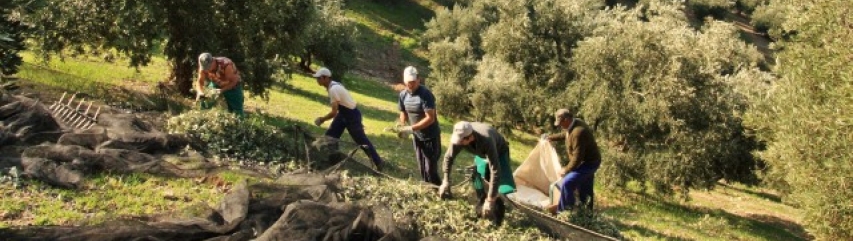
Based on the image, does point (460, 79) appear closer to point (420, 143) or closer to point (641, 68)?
point (641, 68)

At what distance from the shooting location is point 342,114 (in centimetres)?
1214

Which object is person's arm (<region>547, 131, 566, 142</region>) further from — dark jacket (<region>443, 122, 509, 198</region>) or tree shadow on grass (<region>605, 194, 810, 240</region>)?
tree shadow on grass (<region>605, 194, 810, 240</region>)

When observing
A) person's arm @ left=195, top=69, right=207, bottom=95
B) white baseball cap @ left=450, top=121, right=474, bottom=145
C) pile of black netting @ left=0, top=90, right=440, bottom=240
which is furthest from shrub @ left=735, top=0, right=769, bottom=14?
pile of black netting @ left=0, top=90, right=440, bottom=240

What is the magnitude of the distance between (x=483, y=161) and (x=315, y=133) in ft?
25.7

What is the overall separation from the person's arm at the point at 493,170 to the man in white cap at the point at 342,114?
135 inches

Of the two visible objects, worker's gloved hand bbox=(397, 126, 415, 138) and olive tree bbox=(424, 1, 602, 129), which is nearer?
worker's gloved hand bbox=(397, 126, 415, 138)

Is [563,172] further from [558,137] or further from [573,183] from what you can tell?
[558,137]

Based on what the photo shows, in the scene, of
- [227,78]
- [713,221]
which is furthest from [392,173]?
[713,221]

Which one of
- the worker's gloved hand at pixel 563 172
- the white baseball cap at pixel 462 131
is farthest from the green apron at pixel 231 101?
the worker's gloved hand at pixel 563 172

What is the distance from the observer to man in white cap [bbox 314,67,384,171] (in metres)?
11.7

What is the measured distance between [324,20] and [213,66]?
2719 centimetres

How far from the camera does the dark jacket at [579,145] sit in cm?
1030

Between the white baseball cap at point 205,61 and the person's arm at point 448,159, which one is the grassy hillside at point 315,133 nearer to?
the person's arm at point 448,159

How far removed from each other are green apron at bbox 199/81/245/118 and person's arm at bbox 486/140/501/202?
607 cm
